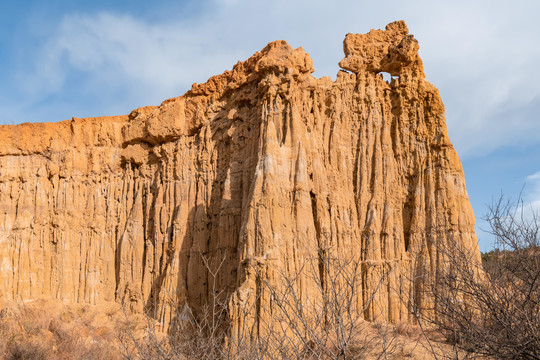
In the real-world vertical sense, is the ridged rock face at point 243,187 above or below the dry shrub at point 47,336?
above

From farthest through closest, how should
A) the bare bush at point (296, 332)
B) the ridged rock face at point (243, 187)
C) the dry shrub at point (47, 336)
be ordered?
the ridged rock face at point (243, 187)
the dry shrub at point (47, 336)
the bare bush at point (296, 332)

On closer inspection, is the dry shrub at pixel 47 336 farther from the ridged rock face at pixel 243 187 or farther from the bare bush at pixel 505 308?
the bare bush at pixel 505 308

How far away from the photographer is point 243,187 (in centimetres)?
2777

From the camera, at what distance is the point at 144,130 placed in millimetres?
32938

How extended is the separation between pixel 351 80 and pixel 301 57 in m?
3.09

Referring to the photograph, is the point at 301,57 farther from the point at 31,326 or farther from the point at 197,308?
the point at 31,326

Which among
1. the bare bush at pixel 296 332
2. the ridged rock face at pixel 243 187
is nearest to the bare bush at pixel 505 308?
the bare bush at pixel 296 332

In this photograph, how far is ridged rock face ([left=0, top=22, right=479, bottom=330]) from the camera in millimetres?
25141

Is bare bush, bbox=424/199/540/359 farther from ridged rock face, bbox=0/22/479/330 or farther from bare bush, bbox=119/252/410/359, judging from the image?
ridged rock face, bbox=0/22/479/330

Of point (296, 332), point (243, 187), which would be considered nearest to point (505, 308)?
point (296, 332)

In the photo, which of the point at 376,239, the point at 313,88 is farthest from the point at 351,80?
the point at 376,239

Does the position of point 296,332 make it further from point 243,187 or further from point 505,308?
point 243,187

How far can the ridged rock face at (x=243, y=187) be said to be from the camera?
2514cm

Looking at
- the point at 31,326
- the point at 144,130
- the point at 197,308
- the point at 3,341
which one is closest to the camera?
the point at 3,341
